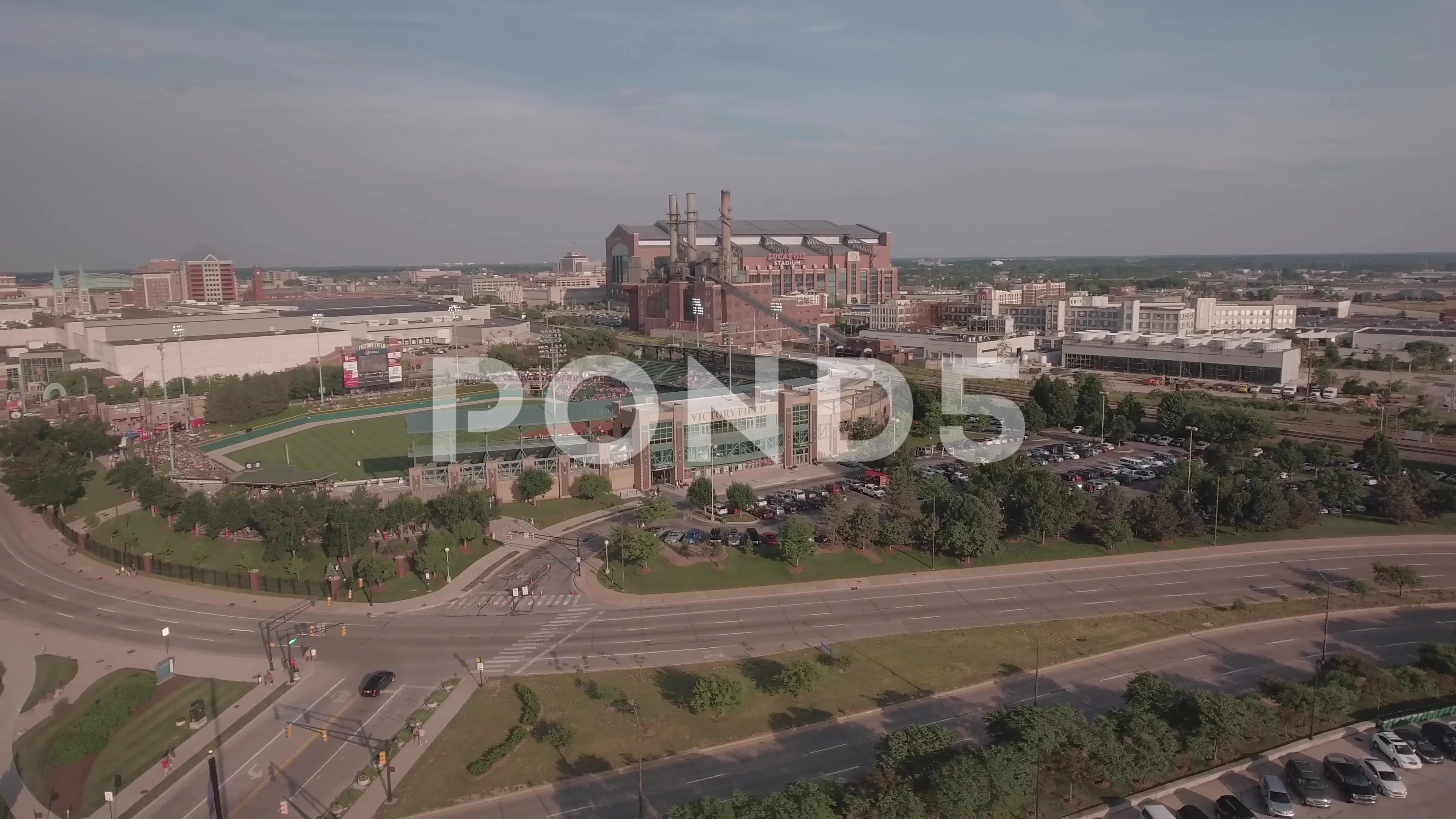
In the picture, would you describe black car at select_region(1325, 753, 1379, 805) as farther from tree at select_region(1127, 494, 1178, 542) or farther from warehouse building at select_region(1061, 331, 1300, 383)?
warehouse building at select_region(1061, 331, 1300, 383)

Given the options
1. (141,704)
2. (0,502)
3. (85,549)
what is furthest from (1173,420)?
(0,502)

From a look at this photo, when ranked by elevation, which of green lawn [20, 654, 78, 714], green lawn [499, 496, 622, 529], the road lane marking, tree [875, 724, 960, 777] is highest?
tree [875, 724, 960, 777]

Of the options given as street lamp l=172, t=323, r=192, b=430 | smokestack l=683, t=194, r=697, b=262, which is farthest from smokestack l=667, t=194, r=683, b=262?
street lamp l=172, t=323, r=192, b=430

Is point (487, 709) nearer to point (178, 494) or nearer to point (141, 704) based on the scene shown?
point (141, 704)

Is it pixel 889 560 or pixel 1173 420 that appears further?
pixel 1173 420

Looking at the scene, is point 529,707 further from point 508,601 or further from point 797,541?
point 797,541
